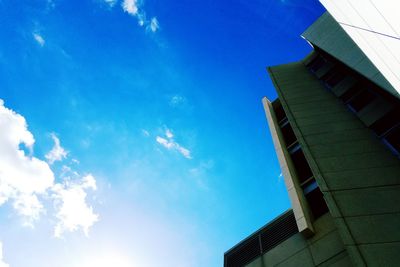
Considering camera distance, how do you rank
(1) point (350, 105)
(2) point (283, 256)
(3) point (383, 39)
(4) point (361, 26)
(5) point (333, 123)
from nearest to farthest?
1. (3) point (383, 39)
2. (4) point (361, 26)
3. (2) point (283, 256)
4. (5) point (333, 123)
5. (1) point (350, 105)

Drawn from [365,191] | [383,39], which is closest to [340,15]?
[383,39]

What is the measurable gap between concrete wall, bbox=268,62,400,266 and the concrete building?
0.03 m

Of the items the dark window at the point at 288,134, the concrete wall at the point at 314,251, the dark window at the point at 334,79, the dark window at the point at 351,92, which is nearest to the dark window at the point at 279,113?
the dark window at the point at 288,134

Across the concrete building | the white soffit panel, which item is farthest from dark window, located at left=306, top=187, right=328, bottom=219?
the white soffit panel

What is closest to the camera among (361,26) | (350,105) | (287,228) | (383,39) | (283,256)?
(383,39)

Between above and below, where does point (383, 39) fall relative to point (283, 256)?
above

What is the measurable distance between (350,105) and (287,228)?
8863 mm

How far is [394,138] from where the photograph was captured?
44.0 feet

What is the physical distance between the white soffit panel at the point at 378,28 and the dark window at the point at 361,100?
8.16 meters

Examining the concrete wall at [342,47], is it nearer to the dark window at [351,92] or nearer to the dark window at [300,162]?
the dark window at [351,92]

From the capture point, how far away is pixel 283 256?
11500 mm

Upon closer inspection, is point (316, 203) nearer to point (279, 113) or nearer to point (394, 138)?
point (394, 138)

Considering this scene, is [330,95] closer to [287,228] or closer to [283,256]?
[287,228]

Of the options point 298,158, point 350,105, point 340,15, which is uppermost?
point 350,105
